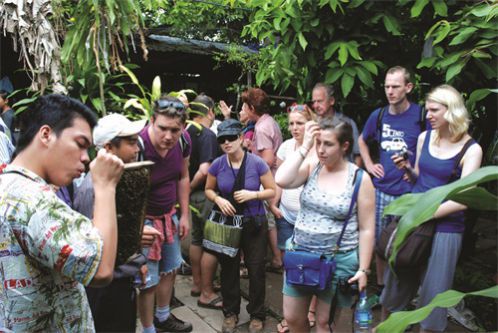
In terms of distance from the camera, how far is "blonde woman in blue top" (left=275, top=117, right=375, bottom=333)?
2881mm

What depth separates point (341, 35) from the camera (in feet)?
14.2

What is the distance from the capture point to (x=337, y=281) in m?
2.90

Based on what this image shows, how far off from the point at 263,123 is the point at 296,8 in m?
1.23

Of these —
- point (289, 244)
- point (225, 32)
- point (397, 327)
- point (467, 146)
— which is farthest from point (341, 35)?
point (225, 32)

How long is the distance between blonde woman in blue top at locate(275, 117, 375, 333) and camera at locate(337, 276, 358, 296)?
0.6 inches

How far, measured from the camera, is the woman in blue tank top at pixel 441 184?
303cm

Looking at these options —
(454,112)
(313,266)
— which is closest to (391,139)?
(454,112)

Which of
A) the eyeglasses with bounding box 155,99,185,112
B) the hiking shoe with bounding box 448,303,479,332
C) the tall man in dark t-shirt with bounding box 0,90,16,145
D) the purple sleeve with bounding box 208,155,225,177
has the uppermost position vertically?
the eyeglasses with bounding box 155,99,185,112

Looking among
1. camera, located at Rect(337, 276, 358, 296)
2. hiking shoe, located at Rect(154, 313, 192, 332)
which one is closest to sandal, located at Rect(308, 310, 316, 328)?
hiking shoe, located at Rect(154, 313, 192, 332)

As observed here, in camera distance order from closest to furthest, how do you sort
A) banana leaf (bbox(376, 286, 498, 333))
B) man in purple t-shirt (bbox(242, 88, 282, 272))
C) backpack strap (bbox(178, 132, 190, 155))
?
banana leaf (bbox(376, 286, 498, 333)), backpack strap (bbox(178, 132, 190, 155)), man in purple t-shirt (bbox(242, 88, 282, 272))

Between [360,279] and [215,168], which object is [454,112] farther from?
[215,168]

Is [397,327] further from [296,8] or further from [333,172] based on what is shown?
[296,8]

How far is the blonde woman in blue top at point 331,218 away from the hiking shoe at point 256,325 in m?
0.90

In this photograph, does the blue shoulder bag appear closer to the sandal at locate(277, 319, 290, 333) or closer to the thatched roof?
the sandal at locate(277, 319, 290, 333)
